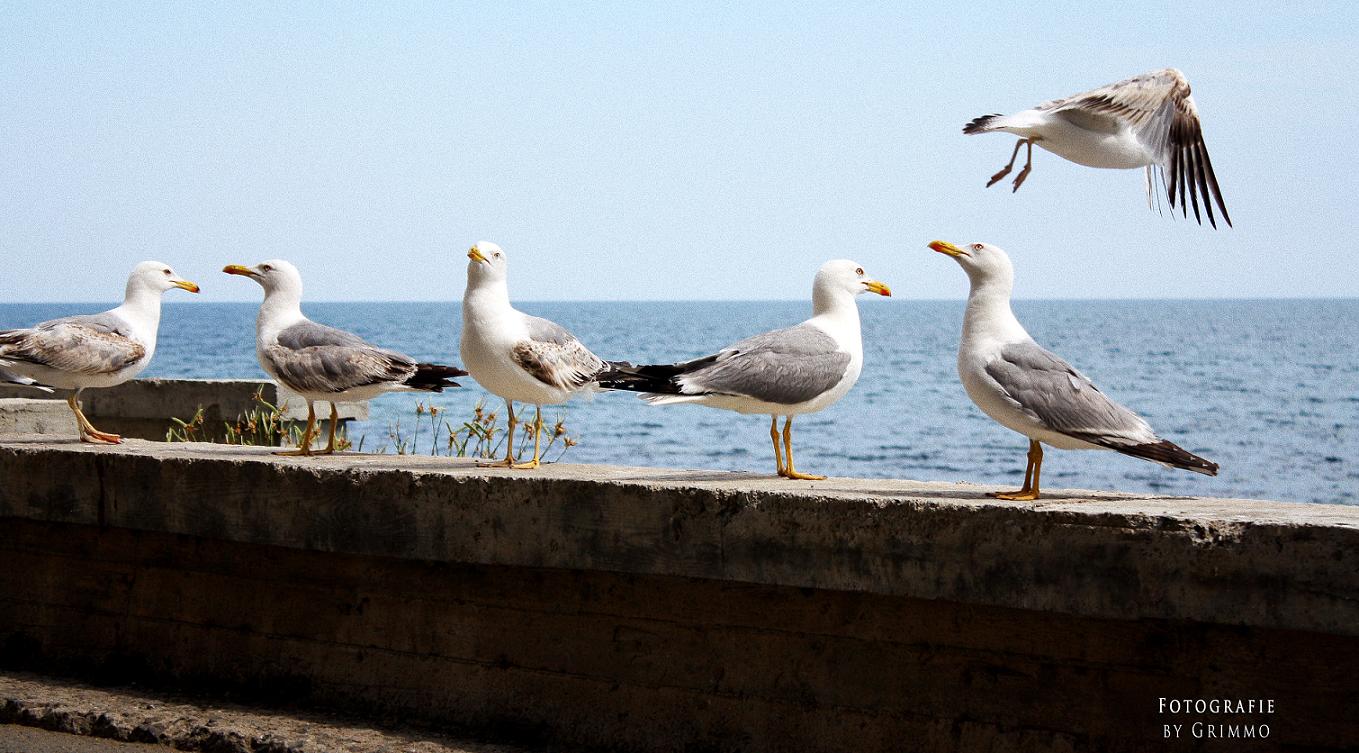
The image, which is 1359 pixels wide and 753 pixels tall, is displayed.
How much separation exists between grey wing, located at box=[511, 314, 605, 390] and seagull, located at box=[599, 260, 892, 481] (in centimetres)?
26

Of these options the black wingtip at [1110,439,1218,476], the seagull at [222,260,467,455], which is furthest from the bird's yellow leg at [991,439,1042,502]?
the seagull at [222,260,467,455]

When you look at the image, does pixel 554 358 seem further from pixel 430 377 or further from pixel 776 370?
pixel 776 370

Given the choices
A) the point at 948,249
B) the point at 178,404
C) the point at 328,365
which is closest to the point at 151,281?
the point at 328,365

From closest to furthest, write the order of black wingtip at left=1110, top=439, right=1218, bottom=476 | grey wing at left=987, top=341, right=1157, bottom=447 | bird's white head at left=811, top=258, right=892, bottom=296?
black wingtip at left=1110, top=439, right=1218, bottom=476 < grey wing at left=987, top=341, right=1157, bottom=447 < bird's white head at left=811, top=258, right=892, bottom=296

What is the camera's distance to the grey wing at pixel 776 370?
473 cm

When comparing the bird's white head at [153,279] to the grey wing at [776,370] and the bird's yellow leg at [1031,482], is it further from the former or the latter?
the bird's yellow leg at [1031,482]

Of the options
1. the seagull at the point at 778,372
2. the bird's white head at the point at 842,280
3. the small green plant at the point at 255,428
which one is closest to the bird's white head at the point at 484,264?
the seagull at the point at 778,372

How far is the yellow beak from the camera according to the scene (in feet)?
14.8

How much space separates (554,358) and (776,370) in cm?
98

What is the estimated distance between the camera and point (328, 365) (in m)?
5.52

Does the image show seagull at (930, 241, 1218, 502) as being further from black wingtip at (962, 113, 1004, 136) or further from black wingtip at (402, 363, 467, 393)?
black wingtip at (402, 363, 467, 393)

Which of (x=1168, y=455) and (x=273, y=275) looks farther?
(x=273, y=275)

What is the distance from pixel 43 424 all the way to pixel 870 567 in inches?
257

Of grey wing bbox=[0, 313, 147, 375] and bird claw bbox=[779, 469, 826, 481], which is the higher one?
grey wing bbox=[0, 313, 147, 375]
